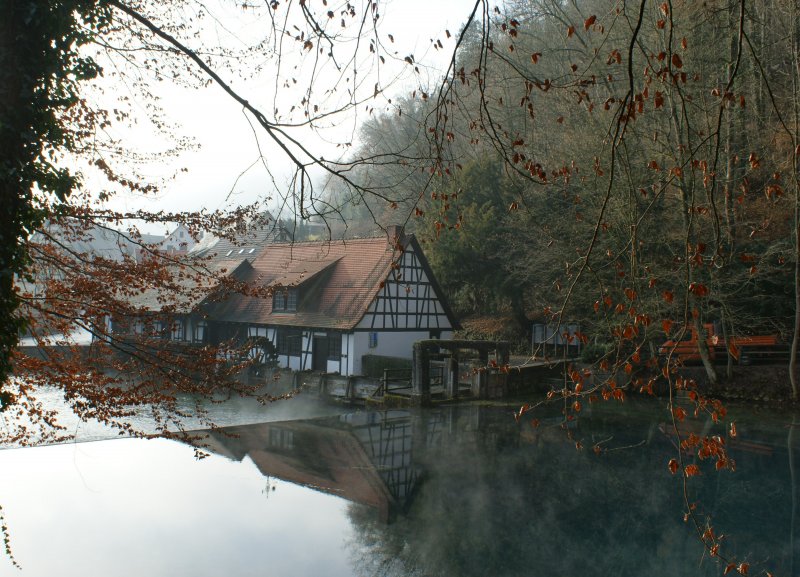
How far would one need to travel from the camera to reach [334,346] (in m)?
23.0

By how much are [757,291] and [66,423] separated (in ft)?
65.8

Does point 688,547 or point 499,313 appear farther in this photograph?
point 499,313

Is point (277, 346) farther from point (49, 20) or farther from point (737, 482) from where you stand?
point (49, 20)

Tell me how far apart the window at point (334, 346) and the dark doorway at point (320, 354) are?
8.9 inches

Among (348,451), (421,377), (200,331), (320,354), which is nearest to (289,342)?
(320,354)

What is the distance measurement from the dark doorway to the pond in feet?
27.3

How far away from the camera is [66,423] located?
18.0m

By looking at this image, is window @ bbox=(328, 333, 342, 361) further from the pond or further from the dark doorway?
the pond

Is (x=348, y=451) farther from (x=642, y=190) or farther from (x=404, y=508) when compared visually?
(x=642, y=190)

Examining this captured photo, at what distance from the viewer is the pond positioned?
7.76m

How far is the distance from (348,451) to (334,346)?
9.89 meters

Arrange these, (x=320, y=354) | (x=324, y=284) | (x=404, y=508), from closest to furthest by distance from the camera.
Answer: (x=404, y=508) < (x=320, y=354) < (x=324, y=284)

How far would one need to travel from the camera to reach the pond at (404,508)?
7.76m

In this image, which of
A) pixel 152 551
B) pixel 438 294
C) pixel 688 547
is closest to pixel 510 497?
pixel 688 547
